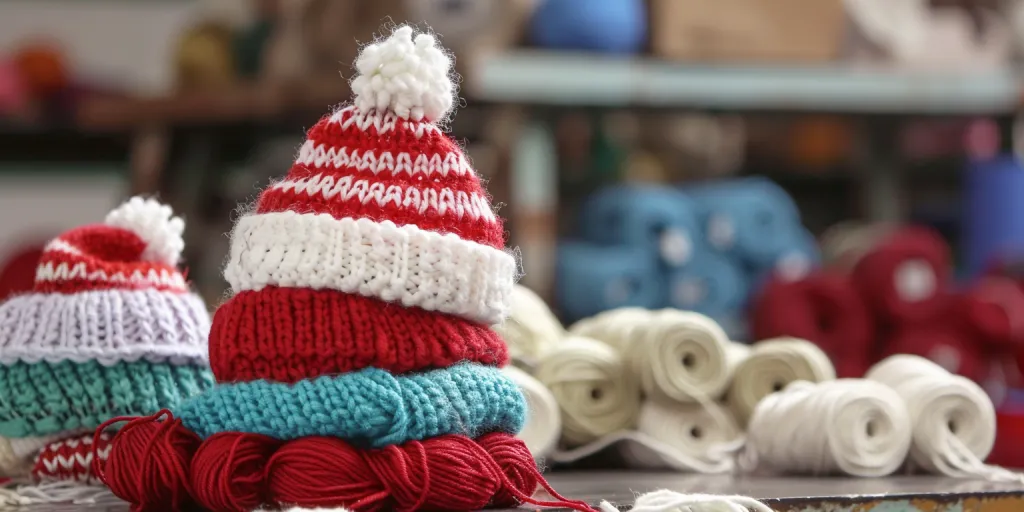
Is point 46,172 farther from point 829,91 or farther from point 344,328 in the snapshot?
point 344,328

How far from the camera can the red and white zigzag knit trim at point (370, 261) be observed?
0.68 meters

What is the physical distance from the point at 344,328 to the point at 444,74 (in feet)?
0.53

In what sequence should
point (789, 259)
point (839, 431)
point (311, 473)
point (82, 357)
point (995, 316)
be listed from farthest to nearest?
point (789, 259) → point (995, 316) → point (839, 431) → point (82, 357) → point (311, 473)

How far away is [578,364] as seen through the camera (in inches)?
40.6

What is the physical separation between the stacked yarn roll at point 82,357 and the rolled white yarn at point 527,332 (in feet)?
0.99

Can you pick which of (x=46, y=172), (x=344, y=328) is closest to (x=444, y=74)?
(x=344, y=328)

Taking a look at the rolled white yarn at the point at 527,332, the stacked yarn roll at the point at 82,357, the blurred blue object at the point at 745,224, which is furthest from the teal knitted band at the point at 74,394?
the blurred blue object at the point at 745,224

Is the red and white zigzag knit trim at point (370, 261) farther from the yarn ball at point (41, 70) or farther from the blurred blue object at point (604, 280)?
the yarn ball at point (41, 70)

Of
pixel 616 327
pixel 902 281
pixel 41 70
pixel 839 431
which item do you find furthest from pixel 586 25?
pixel 41 70

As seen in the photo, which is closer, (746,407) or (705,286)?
(746,407)

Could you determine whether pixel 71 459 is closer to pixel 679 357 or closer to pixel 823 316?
pixel 679 357

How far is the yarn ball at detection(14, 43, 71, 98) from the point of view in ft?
11.2

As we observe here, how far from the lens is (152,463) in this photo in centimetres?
69

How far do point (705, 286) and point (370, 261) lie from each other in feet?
5.07
